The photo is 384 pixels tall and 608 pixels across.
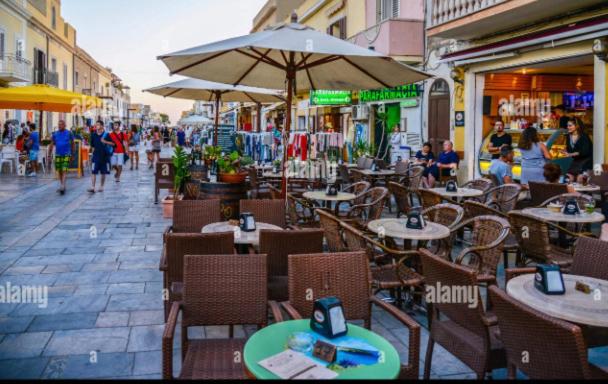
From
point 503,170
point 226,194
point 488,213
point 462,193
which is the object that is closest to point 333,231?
point 488,213

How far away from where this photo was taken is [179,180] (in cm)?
943

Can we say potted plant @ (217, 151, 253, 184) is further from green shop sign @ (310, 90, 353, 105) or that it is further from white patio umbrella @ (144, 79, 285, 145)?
green shop sign @ (310, 90, 353, 105)

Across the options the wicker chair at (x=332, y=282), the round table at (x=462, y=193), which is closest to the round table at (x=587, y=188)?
the round table at (x=462, y=193)

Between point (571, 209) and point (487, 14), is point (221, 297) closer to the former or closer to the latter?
point (571, 209)

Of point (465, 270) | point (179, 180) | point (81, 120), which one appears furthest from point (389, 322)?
point (81, 120)

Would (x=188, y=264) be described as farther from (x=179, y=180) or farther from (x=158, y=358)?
(x=179, y=180)

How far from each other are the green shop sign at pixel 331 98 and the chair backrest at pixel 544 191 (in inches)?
561

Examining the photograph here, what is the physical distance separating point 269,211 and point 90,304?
1.97 metres

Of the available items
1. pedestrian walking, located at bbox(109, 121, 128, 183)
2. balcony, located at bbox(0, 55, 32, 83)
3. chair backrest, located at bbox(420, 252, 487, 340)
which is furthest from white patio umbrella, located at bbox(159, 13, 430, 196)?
balcony, located at bbox(0, 55, 32, 83)

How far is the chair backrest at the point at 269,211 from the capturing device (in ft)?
19.2

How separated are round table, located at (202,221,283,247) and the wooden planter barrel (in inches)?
72.1

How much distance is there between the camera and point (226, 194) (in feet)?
24.4

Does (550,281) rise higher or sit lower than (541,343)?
higher

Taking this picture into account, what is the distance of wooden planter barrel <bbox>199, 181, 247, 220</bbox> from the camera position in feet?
24.3
